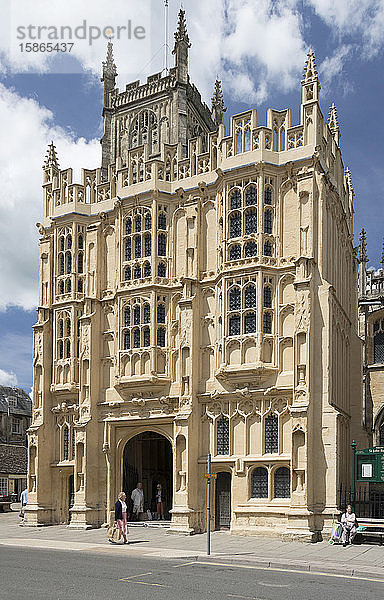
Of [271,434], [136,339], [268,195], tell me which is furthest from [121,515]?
[268,195]

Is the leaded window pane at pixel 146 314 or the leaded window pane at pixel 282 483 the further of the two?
the leaded window pane at pixel 146 314

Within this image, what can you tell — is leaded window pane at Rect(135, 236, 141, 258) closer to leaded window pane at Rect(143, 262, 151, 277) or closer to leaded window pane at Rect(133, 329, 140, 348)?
leaded window pane at Rect(143, 262, 151, 277)

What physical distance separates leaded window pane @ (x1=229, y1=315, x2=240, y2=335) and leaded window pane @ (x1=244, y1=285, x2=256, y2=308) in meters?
0.66

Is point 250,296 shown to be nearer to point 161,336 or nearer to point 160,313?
point 160,313

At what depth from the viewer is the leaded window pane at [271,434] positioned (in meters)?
29.5

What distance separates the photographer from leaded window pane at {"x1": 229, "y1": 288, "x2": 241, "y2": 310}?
31.0m

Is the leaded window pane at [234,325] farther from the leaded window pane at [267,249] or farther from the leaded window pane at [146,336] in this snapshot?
the leaded window pane at [146,336]

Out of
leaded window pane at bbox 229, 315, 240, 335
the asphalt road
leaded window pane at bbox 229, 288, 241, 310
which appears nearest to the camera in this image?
the asphalt road

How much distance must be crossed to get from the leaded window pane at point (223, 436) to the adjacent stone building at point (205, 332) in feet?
0.16

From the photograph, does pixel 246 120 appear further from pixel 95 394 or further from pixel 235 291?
pixel 95 394

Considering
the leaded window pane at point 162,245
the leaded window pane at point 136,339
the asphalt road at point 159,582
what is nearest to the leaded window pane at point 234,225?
the leaded window pane at point 162,245

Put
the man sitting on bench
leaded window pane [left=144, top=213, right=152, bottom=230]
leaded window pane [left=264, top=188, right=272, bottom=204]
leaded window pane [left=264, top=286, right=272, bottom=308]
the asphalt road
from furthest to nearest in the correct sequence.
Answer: leaded window pane [left=144, top=213, right=152, bottom=230] < leaded window pane [left=264, top=188, right=272, bottom=204] < leaded window pane [left=264, top=286, right=272, bottom=308] < the man sitting on bench < the asphalt road

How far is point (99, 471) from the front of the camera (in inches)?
1335

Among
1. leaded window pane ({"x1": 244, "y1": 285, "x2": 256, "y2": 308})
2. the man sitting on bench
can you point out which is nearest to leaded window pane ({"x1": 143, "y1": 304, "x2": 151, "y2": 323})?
leaded window pane ({"x1": 244, "y1": 285, "x2": 256, "y2": 308})
